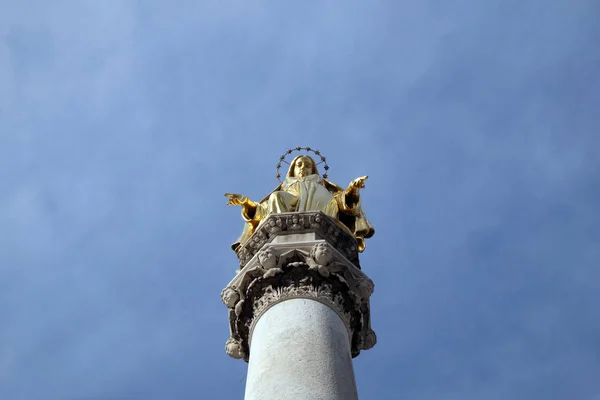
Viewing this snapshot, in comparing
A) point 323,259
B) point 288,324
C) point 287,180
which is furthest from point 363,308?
point 287,180

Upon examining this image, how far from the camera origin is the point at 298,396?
39.4ft

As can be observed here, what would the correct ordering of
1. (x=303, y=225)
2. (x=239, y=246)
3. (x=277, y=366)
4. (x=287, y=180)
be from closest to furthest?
(x=277, y=366), (x=303, y=225), (x=239, y=246), (x=287, y=180)

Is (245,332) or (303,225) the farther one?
(303,225)

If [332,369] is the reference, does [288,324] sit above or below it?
above

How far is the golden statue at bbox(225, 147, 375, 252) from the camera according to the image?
17.5 m

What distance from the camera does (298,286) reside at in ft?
48.2

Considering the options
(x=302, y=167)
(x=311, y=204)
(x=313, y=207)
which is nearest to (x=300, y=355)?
(x=313, y=207)

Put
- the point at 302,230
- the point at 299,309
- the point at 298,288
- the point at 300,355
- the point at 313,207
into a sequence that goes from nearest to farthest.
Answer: the point at 300,355 < the point at 299,309 < the point at 298,288 < the point at 302,230 < the point at 313,207

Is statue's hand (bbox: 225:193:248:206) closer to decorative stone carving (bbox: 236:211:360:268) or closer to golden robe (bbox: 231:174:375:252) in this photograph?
golden robe (bbox: 231:174:375:252)

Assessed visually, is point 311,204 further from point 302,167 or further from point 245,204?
point 302,167

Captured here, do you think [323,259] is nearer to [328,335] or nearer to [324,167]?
[328,335]

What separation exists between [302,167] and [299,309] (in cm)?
601

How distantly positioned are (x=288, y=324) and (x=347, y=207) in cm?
459

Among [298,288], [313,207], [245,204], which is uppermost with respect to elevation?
[245,204]
